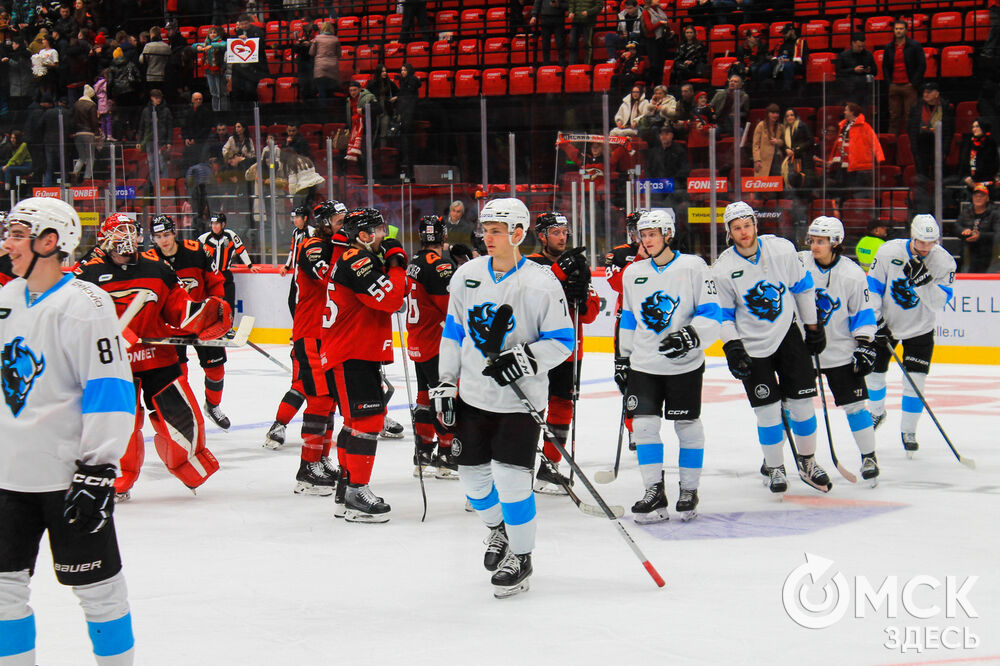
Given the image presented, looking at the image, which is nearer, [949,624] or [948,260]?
[949,624]

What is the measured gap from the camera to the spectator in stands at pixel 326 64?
14328 mm

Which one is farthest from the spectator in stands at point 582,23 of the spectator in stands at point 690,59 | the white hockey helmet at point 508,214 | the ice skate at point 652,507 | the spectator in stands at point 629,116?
the white hockey helmet at point 508,214

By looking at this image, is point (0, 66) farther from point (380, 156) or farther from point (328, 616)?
point (328, 616)

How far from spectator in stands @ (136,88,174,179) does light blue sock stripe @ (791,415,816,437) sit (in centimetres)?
921

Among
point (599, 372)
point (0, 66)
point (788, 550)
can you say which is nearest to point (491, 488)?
point (788, 550)

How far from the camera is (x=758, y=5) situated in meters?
13.7

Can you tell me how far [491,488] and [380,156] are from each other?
26.9ft

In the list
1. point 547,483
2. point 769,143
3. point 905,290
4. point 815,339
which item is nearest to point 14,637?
point 547,483

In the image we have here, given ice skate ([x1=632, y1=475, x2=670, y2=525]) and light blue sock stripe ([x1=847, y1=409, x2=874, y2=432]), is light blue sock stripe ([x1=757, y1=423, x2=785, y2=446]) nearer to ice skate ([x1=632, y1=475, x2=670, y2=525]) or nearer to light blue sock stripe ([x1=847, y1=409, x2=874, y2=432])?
light blue sock stripe ([x1=847, y1=409, x2=874, y2=432])

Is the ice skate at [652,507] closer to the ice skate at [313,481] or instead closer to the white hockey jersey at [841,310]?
the white hockey jersey at [841,310]

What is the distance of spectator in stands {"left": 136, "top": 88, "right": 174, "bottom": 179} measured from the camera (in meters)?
12.8

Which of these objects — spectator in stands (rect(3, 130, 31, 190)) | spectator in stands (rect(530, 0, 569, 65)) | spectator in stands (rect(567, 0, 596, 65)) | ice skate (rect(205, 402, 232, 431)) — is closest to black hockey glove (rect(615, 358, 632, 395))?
ice skate (rect(205, 402, 232, 431))

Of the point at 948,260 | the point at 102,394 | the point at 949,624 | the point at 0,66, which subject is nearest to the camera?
the point at 102,394

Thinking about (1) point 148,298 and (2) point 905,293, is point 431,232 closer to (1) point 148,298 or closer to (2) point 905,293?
(1) point 148,298
